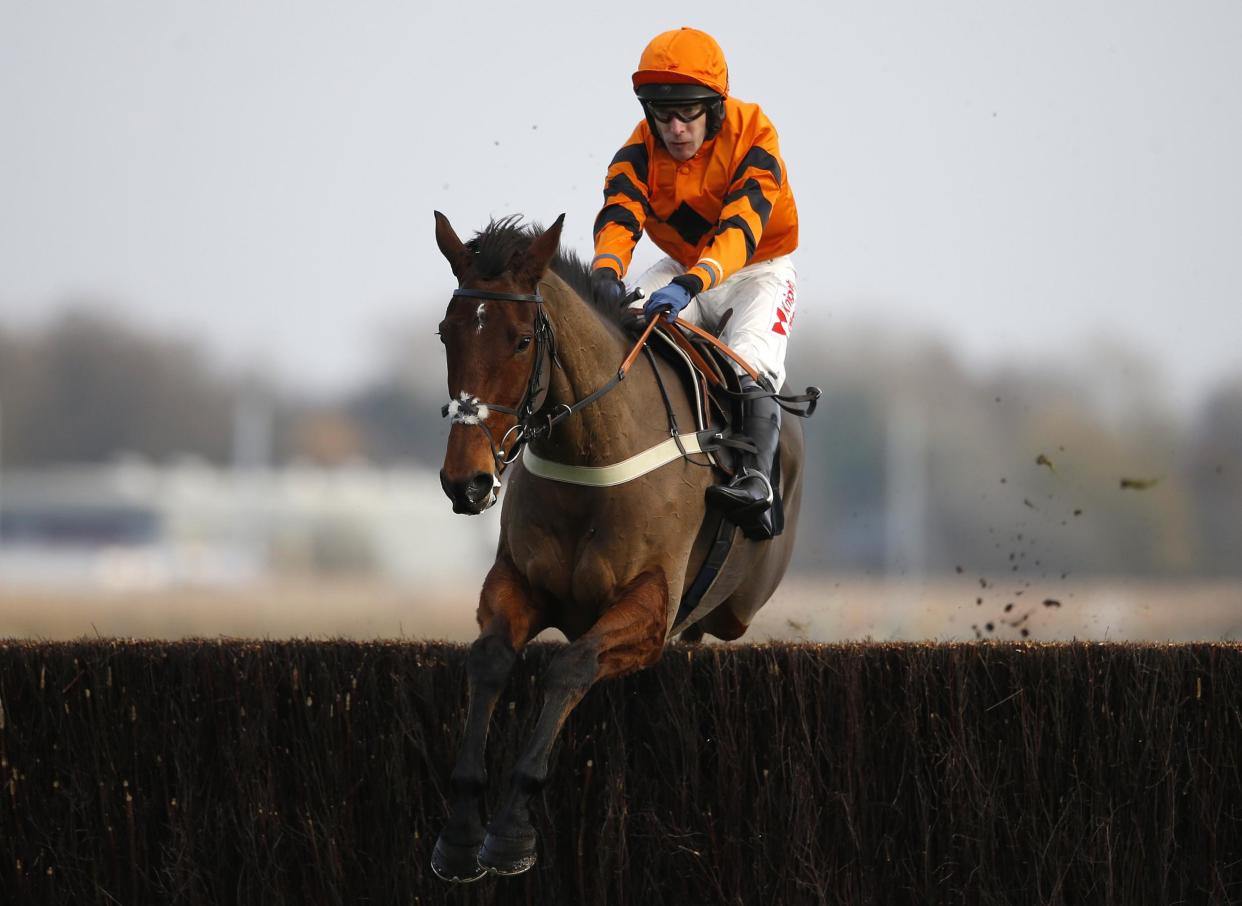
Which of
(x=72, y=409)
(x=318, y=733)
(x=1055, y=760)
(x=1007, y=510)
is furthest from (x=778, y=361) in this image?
(x=72, y=409)

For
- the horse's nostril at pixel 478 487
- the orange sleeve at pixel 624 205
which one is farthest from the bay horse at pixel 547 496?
the orange sleeve at pixel 624 205

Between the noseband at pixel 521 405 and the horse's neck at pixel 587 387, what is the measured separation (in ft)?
0.32

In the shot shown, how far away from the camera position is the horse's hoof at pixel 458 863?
502 cm

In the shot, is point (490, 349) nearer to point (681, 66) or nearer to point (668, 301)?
point (668, 301)

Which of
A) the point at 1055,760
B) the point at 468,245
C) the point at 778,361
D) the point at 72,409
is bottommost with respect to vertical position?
the point at 72,409

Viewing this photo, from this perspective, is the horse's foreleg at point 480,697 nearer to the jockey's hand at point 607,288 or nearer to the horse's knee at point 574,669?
the horse's knee at point 574,669

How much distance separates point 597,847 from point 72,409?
32.9 metres

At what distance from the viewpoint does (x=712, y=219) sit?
21.5 ft

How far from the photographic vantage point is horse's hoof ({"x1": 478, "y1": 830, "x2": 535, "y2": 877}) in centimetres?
489

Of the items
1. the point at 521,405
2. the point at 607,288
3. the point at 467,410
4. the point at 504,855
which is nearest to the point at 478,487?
the point at 467,410

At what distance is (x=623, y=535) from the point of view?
5410mm

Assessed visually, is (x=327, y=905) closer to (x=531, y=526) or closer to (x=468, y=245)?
(x=531, y=526)

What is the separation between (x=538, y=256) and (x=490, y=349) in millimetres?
408

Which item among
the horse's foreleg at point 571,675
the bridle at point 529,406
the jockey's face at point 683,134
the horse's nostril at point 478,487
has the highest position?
the jockey's face at point 683,134
